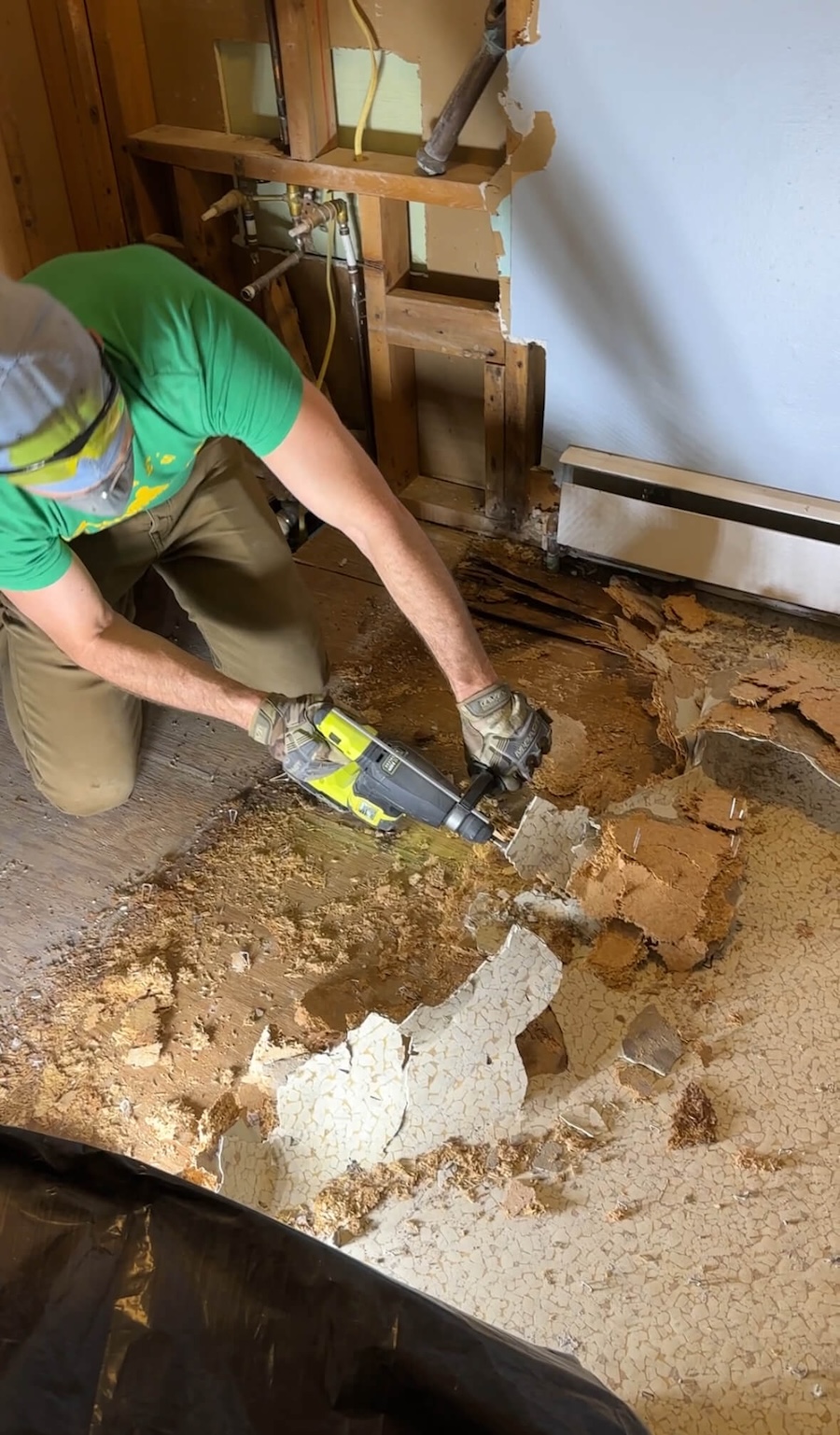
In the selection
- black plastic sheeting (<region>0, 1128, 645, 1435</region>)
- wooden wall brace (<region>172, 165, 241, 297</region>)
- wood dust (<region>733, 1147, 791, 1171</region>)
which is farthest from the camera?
wooden wall brace (<region>172, 165, 241, 297</region>)

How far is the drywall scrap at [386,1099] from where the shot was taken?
1465 millimetres

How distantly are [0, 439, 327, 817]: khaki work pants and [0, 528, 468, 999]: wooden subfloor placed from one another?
50mm

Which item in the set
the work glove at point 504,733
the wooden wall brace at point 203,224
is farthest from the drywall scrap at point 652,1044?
the wooden wall brace at point 203,224

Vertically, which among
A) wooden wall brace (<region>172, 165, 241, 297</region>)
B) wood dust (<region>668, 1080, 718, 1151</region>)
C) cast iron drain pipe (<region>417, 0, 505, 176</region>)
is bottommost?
wood dust (<region>668, 1080, 718, 1151</region>)

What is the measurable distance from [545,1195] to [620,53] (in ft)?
5.88

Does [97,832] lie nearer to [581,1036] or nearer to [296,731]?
[296,731]

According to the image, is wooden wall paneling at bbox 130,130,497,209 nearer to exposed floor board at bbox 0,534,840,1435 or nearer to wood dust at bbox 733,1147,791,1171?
exposed floor board at bbox 0,534,840,1435

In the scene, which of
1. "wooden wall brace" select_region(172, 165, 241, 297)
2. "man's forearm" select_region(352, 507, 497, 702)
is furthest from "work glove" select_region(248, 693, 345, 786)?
"wooden wall brace" select_region(172, 165, 241, 297)

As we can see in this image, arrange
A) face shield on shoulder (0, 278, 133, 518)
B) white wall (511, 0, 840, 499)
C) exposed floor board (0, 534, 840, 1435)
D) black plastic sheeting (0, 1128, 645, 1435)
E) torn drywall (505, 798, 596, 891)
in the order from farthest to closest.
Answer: torn drywall (505, 798, 596, 891) → white wall (511, 0, 840, 499) → exposed floor board (0, 534, 840, 1435) → face shield on shoulder (0, 278, 133, 518) → black plastic sheeting (0, 1128, 645, 1435)

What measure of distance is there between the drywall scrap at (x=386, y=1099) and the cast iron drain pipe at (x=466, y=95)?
1557mm

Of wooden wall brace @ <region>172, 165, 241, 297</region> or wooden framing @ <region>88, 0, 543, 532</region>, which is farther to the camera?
wooden wall brace @ <region>172, 165, 241, 297</region>

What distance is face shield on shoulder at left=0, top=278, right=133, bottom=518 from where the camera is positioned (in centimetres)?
120

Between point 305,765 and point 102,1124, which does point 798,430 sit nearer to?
point 305,765

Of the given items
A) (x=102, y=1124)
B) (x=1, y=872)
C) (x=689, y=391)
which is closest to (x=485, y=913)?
(x=102, y=1124)
